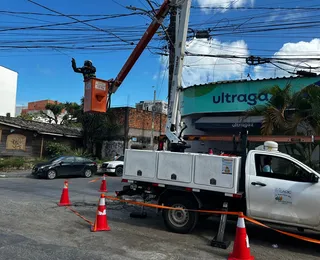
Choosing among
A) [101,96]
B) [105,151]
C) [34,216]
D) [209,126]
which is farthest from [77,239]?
[105,151]

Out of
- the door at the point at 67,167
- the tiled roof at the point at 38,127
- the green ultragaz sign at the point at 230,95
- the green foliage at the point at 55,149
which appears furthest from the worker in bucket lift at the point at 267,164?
the tiled roof at the point at 38,127

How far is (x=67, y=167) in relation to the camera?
20.5m

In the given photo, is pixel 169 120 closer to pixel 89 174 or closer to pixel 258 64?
pixel 258 64

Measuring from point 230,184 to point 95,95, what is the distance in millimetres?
4209

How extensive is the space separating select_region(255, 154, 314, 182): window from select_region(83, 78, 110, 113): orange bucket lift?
13.9 ft

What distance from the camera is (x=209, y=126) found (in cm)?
1639

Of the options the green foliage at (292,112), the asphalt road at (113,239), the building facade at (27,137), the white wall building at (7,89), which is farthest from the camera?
the white wall building at (7,89)

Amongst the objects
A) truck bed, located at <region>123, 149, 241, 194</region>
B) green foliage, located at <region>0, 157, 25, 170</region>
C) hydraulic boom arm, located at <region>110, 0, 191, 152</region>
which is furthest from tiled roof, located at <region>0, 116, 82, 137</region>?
truck bed, located at <region>123, 149, 241, 194</region>

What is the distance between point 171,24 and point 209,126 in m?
5.19

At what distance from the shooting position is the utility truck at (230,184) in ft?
21.3

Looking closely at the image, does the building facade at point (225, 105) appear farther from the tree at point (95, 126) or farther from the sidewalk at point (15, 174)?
the tree at point (95, 126)

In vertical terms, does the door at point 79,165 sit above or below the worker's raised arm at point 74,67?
below

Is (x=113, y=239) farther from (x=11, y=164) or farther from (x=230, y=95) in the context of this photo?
(x=11, y=164)

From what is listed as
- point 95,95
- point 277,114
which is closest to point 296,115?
point 277,114
